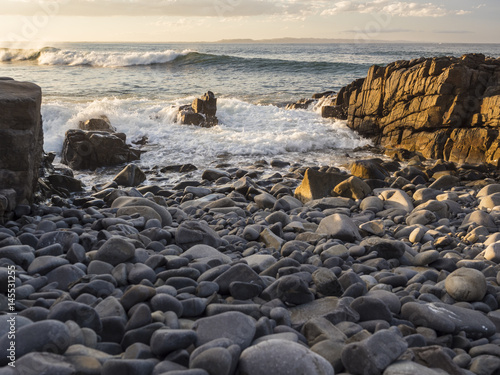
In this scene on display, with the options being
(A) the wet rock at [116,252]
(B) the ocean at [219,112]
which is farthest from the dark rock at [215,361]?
(B) the ocean at [219,112]

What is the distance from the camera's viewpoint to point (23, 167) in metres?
4.73

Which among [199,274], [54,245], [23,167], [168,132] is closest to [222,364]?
[199,274]

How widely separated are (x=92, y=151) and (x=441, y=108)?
7489 mm

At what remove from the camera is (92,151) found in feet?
29.9

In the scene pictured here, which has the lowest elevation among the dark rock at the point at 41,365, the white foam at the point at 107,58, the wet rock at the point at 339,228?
the wet rock at the point at 339,228

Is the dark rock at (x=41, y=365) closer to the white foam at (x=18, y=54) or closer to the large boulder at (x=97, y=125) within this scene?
the large boulder at (x=97, y=125)

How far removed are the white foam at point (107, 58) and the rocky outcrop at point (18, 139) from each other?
105 feet

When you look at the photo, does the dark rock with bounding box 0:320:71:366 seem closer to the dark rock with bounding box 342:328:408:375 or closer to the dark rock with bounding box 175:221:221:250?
the dark rock with bounding box 342:328:408:375

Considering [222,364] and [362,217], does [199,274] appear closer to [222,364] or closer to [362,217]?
[222,364]

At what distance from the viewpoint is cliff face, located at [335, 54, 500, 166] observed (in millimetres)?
9094

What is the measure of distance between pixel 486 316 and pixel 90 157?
313 inches

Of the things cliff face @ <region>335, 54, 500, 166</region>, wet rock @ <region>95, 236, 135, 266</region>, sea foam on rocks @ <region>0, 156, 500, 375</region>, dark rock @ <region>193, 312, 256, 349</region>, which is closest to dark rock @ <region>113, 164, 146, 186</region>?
sea foam on rocks @ <region>0, 156, 500, 375</region>

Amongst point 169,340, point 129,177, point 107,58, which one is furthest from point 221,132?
point 107,58

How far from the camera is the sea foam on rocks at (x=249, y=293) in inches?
79.8
